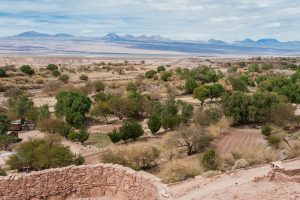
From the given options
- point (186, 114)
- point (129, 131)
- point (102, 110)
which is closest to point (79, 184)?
point (129, 131)

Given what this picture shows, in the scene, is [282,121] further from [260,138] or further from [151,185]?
[151,185]

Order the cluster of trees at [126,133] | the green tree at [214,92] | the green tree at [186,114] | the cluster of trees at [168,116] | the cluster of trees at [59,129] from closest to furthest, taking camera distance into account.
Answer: the cluster of trees at [126,133], the cluster of trees at [59,129], the cluster of trees at [168,116], the green tree at [186,114], the green tree at [214,92]

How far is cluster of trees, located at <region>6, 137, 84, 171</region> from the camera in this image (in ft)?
89.5

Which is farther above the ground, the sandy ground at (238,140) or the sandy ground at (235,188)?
the sandy ground at (235,188)

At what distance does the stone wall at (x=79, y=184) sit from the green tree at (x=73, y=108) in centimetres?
3007

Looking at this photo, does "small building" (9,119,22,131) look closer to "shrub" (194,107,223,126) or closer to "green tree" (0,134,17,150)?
"green tree" (0,134,17,150)

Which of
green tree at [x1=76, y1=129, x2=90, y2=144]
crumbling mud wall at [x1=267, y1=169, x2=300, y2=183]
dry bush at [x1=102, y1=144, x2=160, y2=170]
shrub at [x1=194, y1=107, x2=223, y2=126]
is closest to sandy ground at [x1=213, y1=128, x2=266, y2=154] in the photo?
shrub at [x1=194, y1=107, x2=223, y2=126]

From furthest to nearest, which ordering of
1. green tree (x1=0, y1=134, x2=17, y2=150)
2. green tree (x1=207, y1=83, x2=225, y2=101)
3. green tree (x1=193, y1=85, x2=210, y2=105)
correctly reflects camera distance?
green tree (x1=207, y1=83, x2=225, y2=101), green tree (x1=193, y1=85, x2=210, y2=105), green tree (x1=0, y1=134, x2=17, y2=150)

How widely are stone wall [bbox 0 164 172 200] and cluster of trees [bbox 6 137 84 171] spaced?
1404 centimetres

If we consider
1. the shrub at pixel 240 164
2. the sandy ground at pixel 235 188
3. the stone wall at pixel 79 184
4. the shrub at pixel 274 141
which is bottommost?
the shrub at pixel 274 141

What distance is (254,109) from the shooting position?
145 feet

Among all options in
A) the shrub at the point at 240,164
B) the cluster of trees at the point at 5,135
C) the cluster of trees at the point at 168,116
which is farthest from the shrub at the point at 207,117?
the cluster of trees at the point at 5,135

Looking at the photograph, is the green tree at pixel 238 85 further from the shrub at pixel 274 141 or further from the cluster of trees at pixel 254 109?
the shrub at pixel 274 141

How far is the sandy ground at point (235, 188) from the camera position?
57.4 feet
